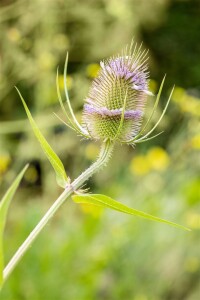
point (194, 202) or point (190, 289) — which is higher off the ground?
point (194, 202)

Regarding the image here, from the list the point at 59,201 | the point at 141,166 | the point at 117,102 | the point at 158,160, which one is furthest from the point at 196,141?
the point at 59,201

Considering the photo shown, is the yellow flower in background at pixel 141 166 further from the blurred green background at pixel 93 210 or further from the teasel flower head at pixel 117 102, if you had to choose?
the teasel flower head at pixel 117 102

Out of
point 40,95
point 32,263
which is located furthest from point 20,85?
point 32,263

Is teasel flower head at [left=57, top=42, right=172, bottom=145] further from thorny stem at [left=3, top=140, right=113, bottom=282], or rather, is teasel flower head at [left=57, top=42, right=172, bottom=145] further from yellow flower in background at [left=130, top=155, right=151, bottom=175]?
yellow flower in background at [left=130, top=155, right=151, bottom=175]

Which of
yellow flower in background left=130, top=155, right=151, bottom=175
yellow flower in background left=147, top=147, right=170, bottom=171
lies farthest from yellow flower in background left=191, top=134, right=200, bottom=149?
yellow flower in background left=130, top=155, right=151, bottom=175

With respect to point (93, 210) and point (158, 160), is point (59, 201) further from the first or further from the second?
point (158, 160)

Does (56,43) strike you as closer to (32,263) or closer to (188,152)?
(188,152)

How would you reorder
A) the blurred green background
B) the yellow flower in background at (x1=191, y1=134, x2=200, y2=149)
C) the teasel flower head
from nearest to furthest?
1. the teasel flower head
2. the blurred green background
3. the yellow flower in background at (x1=191, y1=134, x2=200, y2=149)
